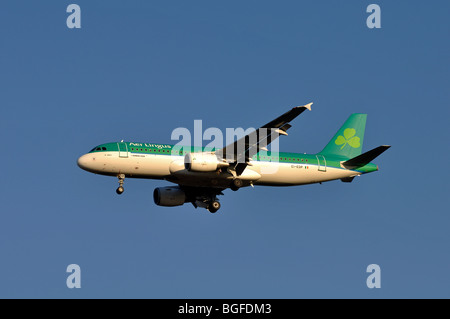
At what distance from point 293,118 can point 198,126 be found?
9.95m

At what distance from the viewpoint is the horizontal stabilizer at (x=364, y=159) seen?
214ft

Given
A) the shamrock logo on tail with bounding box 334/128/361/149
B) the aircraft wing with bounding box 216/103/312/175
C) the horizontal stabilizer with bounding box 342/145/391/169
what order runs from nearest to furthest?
the aircraft wing with bounding box 216/103/312/175 → the horizontal stabilizer with bounding box 342/145/391/169 → the shamrock logo on tail with bounding box 334/128/361/149

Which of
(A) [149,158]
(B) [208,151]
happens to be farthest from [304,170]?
(A) [149,158]

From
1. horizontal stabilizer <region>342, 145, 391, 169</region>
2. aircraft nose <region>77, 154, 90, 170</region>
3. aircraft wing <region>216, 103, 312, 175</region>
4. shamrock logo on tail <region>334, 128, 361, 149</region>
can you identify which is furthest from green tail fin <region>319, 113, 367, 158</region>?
aircraft nose <region>77, 154, 90, 170</region>

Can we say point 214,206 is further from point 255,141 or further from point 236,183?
point 255,141

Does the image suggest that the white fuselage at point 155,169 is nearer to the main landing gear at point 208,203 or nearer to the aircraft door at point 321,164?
the main landing gear at point 208,203

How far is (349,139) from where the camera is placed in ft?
237

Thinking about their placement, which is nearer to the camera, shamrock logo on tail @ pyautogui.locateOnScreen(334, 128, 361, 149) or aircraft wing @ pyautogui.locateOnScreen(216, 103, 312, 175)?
aircraft wing @ pyautogui.locateOnScreen(216, 103, 312, 175)

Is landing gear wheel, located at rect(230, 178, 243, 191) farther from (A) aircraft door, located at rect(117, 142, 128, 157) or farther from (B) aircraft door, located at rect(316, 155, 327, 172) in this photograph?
(A) aircraft door, located at rect(117, 142, 128, 157)

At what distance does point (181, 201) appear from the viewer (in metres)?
68.2

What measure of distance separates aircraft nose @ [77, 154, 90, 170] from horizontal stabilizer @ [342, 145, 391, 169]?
826 inches

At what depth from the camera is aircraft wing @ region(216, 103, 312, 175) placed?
182 feet

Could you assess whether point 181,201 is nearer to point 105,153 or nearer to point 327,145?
point 105,153

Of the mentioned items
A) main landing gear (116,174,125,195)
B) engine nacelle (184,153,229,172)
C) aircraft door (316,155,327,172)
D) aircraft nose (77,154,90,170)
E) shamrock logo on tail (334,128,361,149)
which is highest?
shamrock logo on tail (334,128,361,149)
